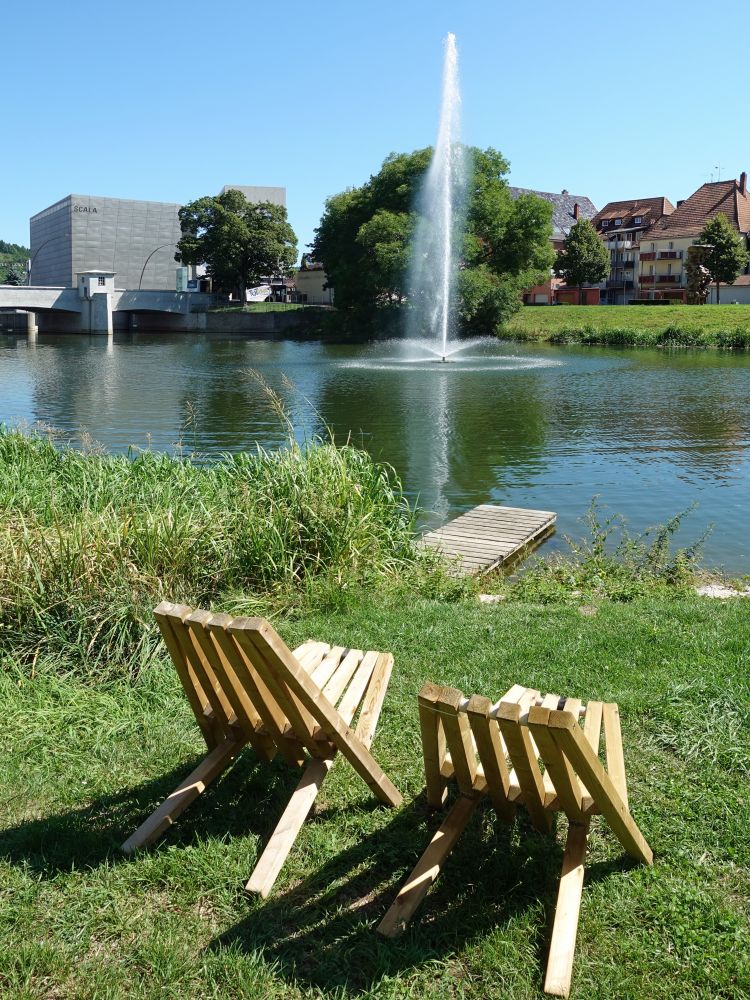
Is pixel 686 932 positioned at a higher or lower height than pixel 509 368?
lower

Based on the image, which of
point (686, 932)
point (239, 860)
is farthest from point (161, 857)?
point (686, 932)

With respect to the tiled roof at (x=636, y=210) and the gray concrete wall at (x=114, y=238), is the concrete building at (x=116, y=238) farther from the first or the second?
the tiled roof at (x=636, y=210)

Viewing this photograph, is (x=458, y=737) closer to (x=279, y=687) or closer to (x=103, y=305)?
(x=279, y=687)

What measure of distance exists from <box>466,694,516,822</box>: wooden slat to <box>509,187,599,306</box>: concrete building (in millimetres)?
80958

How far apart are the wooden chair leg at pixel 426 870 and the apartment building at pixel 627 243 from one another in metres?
87.7

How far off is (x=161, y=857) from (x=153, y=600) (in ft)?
8.94

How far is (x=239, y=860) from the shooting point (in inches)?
139

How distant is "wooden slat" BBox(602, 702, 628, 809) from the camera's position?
11.4ft

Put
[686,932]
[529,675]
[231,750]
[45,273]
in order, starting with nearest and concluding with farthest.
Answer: [686,932]
[231,750]
[529,675]
[45,273]

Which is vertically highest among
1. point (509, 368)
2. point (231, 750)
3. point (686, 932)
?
point (509, 368)

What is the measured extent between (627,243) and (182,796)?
92.2 metres

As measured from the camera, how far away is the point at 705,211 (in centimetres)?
8225

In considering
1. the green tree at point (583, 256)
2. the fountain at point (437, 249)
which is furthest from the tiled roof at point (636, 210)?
the fountain at point (437, 249)

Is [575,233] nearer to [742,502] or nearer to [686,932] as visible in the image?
[742,502]
